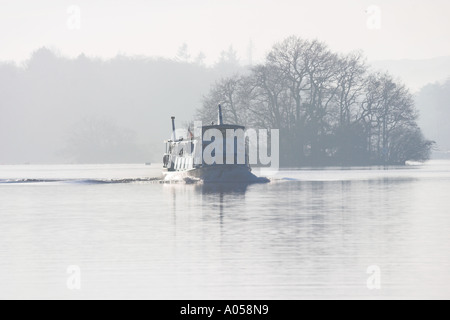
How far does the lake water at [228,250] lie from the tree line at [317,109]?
61.1m

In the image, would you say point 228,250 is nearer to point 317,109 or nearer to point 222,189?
point 222,189

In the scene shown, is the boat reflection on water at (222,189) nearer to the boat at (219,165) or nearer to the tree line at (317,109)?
the boat at (219,165)

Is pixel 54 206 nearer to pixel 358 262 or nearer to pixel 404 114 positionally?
pixel 358 262

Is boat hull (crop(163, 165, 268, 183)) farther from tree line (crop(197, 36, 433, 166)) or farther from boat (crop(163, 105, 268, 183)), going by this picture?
tree line (crop(197, 36, 433, 166))

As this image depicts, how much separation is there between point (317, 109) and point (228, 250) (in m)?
82.7

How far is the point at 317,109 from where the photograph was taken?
104 m

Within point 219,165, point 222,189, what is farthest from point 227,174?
point 222,189

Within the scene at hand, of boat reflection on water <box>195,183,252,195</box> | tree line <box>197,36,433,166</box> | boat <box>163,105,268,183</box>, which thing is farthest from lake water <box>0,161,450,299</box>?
tree line <box>197,36,433,166</box>

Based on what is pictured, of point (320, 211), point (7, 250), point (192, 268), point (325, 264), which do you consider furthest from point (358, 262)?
point (320, 211)

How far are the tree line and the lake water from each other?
61.1 meters

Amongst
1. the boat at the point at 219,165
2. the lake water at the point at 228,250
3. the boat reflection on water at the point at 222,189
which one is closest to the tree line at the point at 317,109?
the boat at the point at 219,165

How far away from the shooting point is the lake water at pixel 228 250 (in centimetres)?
1697

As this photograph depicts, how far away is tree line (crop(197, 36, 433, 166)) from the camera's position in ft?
337

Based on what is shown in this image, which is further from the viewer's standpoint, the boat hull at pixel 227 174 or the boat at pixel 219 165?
the boat hull at pixel 227 174
